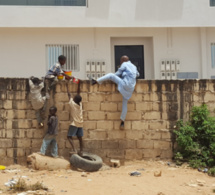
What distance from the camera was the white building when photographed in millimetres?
12156

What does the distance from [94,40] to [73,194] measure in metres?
7.36

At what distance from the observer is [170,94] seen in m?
8.66

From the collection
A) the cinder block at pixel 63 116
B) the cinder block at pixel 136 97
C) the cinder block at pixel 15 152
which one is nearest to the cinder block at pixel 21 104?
the cinder block at pixel 63 116

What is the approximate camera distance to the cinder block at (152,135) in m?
8.54

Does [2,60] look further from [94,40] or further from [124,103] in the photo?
[124,103]

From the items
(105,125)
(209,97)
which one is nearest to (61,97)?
(105,125)

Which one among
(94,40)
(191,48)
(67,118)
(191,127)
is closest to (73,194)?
(67,118)

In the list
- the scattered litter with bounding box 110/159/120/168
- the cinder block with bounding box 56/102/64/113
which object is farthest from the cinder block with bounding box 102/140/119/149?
the cinder block with bounding box 56/102/64/113

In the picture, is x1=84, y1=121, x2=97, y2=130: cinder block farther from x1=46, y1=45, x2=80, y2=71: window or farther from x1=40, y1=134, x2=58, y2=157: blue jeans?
x1=46, y1=45, x2=80, y2=71: window

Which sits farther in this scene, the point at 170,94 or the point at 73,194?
the point at 170,94

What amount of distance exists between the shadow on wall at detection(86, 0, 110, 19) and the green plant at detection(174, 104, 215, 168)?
5365mm

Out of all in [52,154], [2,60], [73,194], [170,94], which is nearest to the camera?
[73,194]

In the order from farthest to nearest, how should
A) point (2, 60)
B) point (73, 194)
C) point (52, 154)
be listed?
point (2, 60), point (52, 154), point (73, 194)

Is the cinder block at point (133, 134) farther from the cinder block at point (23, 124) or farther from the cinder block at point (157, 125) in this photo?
the cinder block at point (23, 124)
